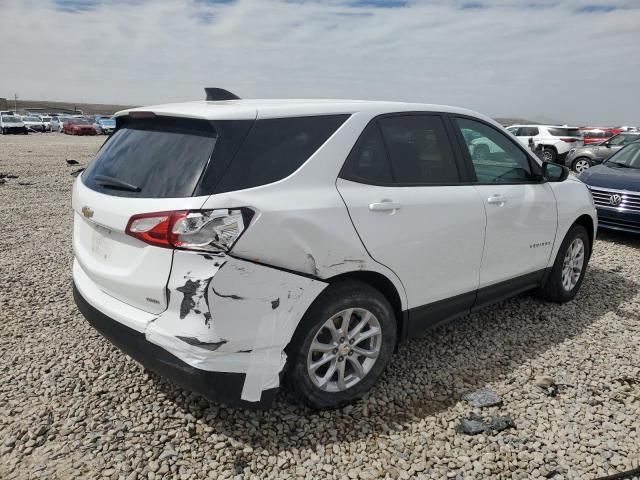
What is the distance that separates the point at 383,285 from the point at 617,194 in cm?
567

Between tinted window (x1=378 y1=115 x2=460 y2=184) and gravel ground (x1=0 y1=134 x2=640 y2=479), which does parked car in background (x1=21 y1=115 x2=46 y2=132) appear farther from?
tinted window (x1=378 y1=115 x2=460 y2=184)

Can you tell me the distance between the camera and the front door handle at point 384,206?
2.76m

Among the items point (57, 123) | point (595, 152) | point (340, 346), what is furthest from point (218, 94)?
point (57, 123)

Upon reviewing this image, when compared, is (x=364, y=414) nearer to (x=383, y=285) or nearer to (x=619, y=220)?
(x=383, y=285)

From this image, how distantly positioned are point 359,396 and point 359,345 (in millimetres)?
303

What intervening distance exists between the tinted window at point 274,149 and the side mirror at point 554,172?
226 cm

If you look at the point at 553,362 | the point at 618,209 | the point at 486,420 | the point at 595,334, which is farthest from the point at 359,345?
the point at 618,209

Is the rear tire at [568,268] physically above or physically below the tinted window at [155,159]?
below

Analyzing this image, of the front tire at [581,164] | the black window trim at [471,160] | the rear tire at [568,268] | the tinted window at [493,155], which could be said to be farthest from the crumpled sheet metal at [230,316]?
the front tire at [581,164]

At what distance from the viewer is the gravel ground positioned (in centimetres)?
253

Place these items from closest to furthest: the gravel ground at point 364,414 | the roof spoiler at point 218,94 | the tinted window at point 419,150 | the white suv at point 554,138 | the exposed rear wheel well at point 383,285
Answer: the gravel ground at point 364,414 → the exposed rear wheel well at point 383,285 → the tinted window at point 419,150 → the roof spoiler at point 218,94 → the white suv at point 554,138

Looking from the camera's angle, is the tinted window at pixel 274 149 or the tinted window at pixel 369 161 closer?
the tinted window at pixel 274 149

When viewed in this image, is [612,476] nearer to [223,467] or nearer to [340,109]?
[223,467]

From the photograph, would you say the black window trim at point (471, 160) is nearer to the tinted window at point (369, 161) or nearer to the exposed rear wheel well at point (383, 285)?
the tinted window at point (369, 161)
